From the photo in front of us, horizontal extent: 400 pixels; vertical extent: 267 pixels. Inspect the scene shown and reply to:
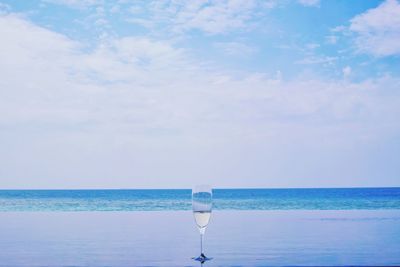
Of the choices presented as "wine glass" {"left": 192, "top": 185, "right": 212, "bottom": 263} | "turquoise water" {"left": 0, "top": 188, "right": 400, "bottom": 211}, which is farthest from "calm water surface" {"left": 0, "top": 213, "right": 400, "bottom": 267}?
"turquoise water" {"left": 0, "top": 188, "right": 400, "bottom": 211}

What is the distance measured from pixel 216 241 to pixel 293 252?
123 cm

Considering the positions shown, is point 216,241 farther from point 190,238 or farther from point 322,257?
point 322,257

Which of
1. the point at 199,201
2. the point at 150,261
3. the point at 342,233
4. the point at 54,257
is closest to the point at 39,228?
the point at 54,257

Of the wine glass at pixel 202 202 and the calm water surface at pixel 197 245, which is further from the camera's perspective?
the calm water surface at pixel 197 245

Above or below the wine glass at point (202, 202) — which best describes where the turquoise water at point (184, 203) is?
above

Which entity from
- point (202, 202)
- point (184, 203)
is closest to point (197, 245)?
point (202, 202)

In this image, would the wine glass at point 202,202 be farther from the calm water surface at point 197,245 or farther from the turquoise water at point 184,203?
the turquoise water at point 184,203

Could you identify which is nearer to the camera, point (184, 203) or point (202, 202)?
point (202, 202)

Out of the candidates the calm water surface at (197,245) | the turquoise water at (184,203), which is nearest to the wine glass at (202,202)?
the calm water surface at (197,245)

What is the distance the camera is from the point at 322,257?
15.6 feet

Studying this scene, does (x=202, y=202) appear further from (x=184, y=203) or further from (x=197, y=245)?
(x=184, y=203)

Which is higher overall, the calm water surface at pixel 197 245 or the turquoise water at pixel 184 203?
the turquoise water at pixel 184 203

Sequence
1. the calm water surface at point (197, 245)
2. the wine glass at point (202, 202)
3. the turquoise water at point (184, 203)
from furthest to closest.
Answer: the turquoise water at point (184, 203)
the calm water surface at point (197, 245)
the wine glass at point (202, 202)

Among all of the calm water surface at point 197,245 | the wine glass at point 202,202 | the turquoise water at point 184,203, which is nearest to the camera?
the wine glass at point 202,202
